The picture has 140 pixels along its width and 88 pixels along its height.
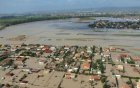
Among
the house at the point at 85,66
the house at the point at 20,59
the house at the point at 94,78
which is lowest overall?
the house at the point at 94,78

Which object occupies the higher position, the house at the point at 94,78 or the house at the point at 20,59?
the house at the point at 20,59

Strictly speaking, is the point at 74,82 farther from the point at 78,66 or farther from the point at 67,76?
the point at 78,66

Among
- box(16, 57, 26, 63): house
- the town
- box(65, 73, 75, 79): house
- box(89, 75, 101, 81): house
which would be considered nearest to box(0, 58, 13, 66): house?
the town

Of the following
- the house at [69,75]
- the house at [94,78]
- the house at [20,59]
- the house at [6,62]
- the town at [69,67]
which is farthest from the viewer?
the house at [20,59]

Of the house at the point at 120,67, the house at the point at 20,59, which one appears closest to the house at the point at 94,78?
the house at the point at 120,67

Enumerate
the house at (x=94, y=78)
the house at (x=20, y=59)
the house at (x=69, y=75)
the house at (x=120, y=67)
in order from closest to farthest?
the house at (x=94, y=78) < the house at (x=69, y=75) < the house at (x=120, y=67) < the house at (x=20, y=59)

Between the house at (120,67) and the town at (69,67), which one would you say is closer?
the town at (69,67)

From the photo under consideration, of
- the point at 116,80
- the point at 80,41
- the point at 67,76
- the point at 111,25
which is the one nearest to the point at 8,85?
the point at 67,76

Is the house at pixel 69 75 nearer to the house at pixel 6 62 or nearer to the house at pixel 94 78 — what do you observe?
the house at pixel 94 78
